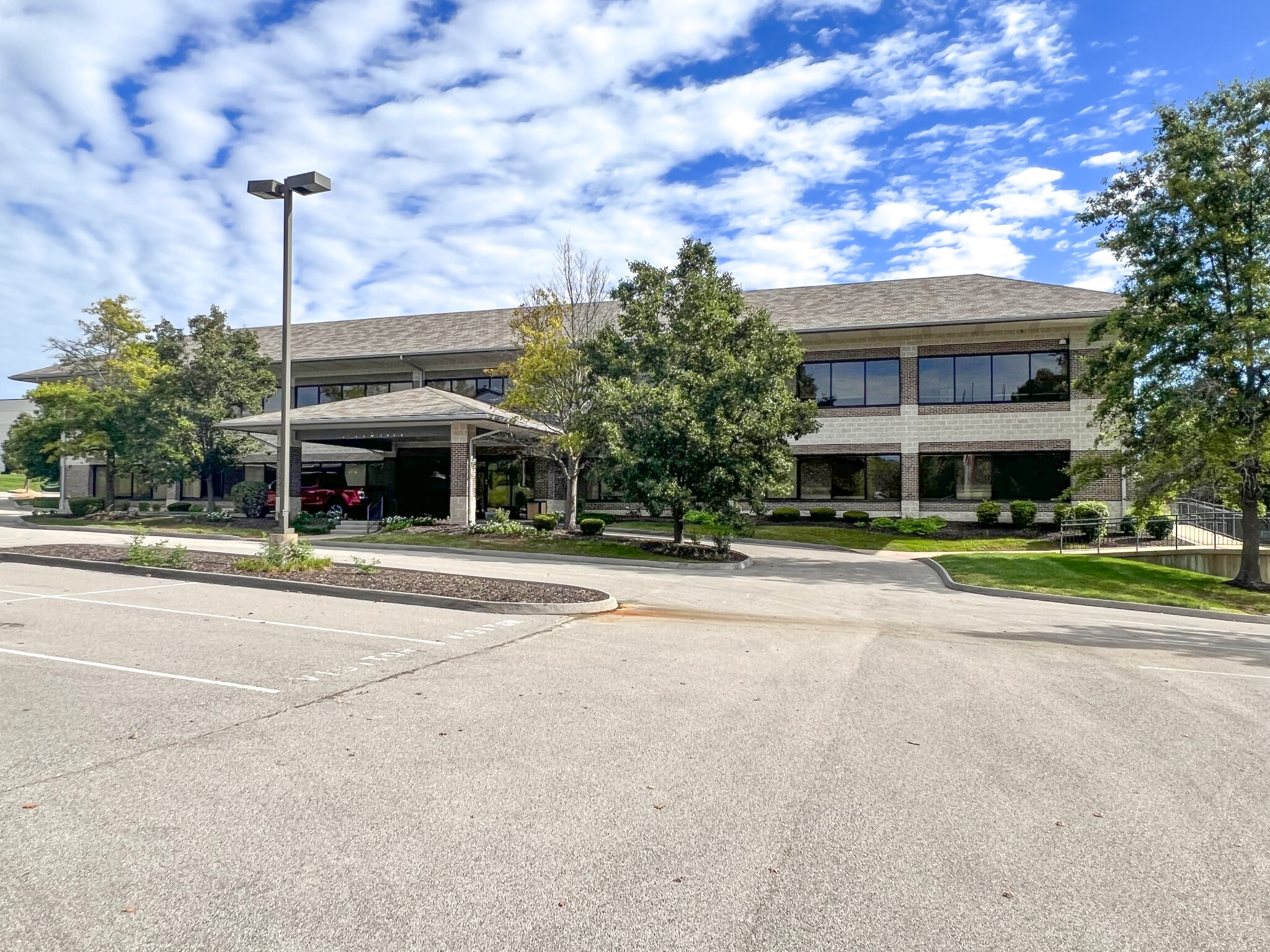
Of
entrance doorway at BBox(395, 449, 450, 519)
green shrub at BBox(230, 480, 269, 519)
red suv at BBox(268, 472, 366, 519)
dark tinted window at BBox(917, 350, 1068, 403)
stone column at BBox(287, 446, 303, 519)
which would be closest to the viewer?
stone column at BBox(287, 446, 303, 519)

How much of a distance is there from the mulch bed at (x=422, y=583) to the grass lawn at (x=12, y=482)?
51.9m

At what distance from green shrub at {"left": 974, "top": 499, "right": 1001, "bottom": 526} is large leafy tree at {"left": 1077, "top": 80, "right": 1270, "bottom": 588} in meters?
7.99

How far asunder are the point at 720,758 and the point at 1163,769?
2.89 meters

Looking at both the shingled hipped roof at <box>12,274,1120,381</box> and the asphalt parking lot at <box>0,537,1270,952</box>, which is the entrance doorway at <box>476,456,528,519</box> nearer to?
the shingled hipped roof at <box>12,274,1120,381</box>

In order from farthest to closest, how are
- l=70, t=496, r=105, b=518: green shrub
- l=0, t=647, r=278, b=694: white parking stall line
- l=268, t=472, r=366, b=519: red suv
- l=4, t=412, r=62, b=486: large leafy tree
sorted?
l=4, t=412, r=62, b=486: large leafy tree < l=70, t=496, r=105, b=518: green shrub < l=268, t=472, r=366, b=519: red suv < l=0, t=647, r=278, b=694: white parking stall line

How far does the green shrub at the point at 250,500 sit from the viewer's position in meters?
30.7

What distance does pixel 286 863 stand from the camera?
352cm

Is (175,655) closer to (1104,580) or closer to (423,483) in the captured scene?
(1104,580)

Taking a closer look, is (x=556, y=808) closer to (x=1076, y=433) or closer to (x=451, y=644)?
(x=451, y=644)

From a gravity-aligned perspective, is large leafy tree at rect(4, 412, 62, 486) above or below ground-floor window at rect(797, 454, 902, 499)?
above

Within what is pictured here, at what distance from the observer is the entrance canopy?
25359mm

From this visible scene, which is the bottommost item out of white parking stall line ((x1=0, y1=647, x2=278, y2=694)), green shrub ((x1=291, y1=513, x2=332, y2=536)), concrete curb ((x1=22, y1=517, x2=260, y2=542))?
concrete curb ((x1=22, y1=517, x2=260, y2=542))

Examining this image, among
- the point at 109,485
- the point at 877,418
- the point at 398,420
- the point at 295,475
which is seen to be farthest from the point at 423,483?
the point at 877,418

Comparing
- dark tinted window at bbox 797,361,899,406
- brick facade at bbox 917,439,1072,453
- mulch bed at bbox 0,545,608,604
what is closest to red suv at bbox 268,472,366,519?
mulch bed at bbox 0,545,608,604
